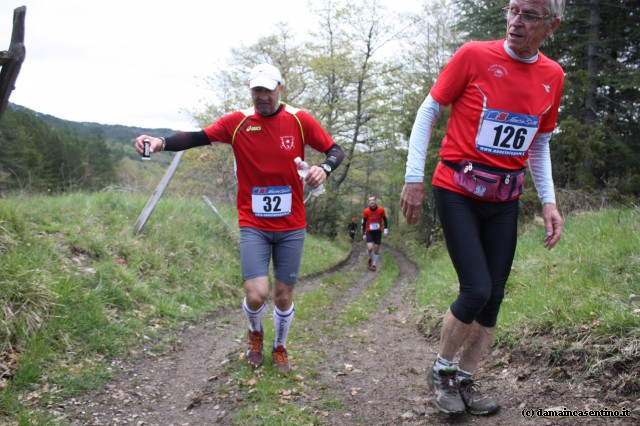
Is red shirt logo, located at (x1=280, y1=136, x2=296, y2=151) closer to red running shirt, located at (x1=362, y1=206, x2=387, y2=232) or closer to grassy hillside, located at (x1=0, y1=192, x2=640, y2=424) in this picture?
grassy hillside, located at (x1=0, y1=192, x2=640, y2=424)

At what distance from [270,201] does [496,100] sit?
2.17 metres

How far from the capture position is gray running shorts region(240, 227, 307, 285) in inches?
166

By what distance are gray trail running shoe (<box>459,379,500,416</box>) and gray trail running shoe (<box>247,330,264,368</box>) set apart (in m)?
2.07

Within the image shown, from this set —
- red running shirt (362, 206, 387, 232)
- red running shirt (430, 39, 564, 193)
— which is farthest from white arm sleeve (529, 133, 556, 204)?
red running shirt (362, 206, 387, 232)

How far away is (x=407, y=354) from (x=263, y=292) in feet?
7.14

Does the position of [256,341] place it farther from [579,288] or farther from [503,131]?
[579,288]

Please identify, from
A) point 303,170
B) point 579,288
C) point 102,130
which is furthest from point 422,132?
point 102,130

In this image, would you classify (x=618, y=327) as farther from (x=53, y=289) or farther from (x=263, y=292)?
(x=53, y=289)

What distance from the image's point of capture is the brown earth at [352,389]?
128 inches

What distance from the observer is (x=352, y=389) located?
4.12 m

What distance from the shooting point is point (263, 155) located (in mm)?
4246

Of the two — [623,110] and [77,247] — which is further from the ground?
[623,110]

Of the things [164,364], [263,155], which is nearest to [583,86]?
[263,155]

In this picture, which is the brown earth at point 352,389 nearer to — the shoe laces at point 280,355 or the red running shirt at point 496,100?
the shoe laces at point 280,355
